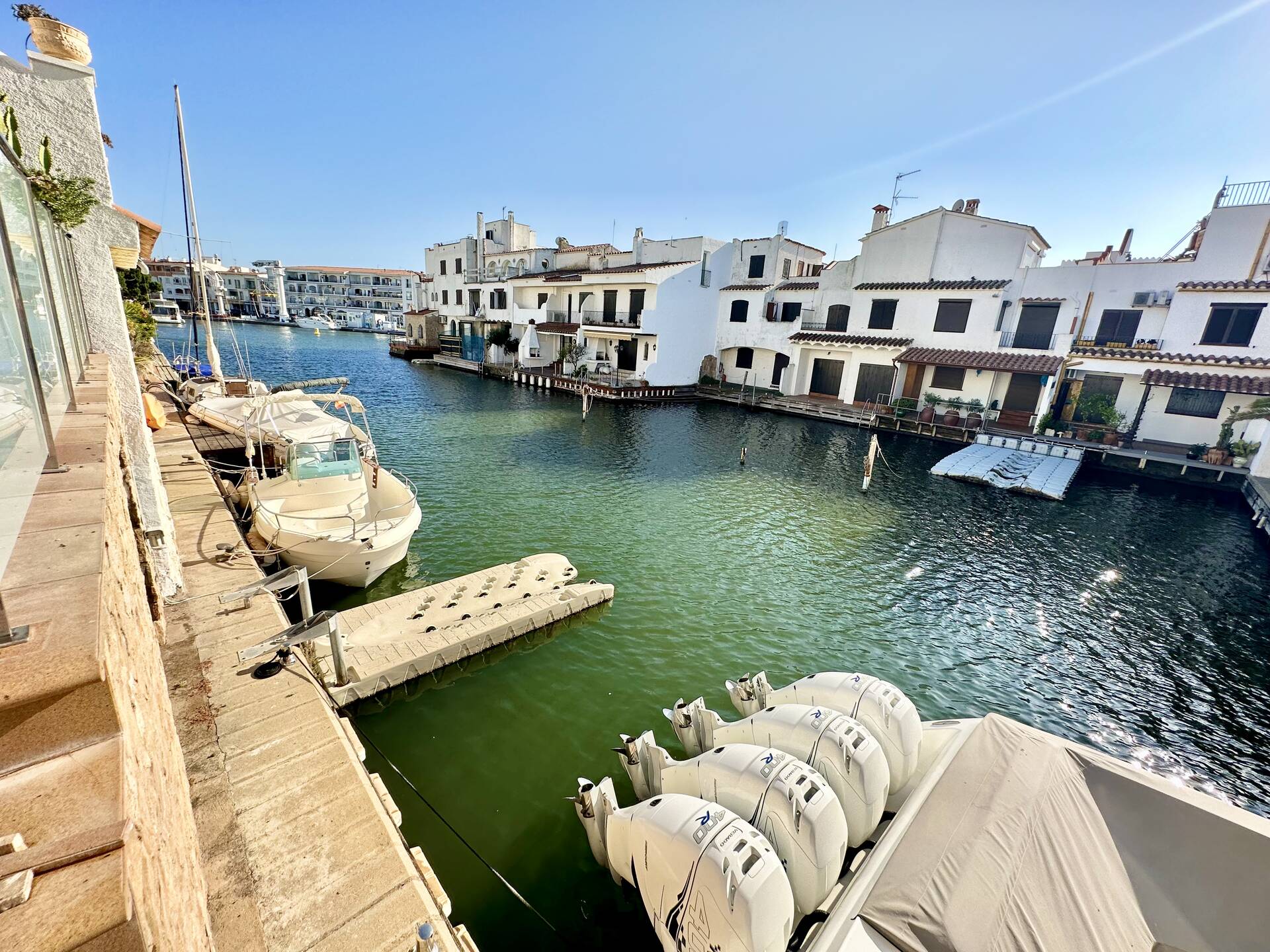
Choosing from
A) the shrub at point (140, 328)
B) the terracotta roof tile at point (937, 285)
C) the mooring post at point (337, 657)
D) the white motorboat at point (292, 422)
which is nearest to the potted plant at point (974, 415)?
the terracotta roof tile at point (937, 285)

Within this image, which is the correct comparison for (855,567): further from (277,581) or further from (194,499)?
(194,499)

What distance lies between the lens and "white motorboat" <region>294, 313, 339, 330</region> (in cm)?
9231

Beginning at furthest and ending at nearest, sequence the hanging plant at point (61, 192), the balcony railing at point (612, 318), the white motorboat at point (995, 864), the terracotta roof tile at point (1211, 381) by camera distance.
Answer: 1. the balcony railing at point (612, 318)
2. the terracotta roof tile at point (1211, 381)
3. the hanging plant at point (61, 192)
4. the white motorboat at point (995, 864)

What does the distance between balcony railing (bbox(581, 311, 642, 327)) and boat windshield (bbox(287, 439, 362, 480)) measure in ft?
88.0

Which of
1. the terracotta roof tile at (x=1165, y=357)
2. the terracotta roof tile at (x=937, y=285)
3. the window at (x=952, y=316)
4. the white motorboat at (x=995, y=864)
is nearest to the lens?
the white motorboat at (x=995, y=864)

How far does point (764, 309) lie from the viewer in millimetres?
36250

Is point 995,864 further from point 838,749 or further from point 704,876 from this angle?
point 704,876

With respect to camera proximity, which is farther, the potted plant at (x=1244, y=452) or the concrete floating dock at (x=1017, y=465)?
the potted plant at (x=1244, y=452)

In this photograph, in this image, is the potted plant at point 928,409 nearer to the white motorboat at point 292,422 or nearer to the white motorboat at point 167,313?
the white motorboat at point 292,422

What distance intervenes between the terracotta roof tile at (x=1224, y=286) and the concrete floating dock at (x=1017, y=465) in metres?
8.10

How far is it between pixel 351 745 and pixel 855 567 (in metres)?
11.5

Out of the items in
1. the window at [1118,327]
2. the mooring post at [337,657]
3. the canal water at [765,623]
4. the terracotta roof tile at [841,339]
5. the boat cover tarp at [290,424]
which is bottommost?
the canal water at [765,623]

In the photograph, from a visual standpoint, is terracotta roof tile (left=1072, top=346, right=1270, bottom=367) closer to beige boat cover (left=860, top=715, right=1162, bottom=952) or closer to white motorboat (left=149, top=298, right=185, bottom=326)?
beige boat cover (left=860, top=715, right=1162, bottom=952)

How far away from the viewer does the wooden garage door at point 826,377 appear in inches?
1346
